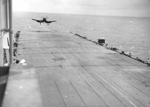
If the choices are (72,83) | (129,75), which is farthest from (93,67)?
(72,83)

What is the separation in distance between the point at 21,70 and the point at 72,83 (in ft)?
29.6

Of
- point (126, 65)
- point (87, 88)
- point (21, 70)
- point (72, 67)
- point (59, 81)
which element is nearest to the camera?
point (21, 70)

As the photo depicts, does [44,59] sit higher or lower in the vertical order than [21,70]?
lower

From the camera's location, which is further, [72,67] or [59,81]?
[72,67]

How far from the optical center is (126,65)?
700 inches

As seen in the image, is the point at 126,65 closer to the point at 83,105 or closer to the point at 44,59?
the point at 44,59

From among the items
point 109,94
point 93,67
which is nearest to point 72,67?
point 93,67

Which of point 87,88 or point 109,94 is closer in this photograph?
point 109,94

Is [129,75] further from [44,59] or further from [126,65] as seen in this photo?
[44,59]

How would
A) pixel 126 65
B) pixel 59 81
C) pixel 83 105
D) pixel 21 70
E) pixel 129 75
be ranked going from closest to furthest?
1. pixel 21 70
2. pixel 83 105
3. pixel 59 81
4. pixel 129 75
5. pixel 126 65

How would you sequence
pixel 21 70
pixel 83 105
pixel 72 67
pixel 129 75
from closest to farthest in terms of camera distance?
pixel 21 70 < pixel 83 105 < pixel 129 75 < pixel 72 67

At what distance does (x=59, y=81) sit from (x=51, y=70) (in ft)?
8.65

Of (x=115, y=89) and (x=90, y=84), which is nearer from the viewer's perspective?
(x=115, y=89)

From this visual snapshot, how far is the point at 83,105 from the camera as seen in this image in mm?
9086
